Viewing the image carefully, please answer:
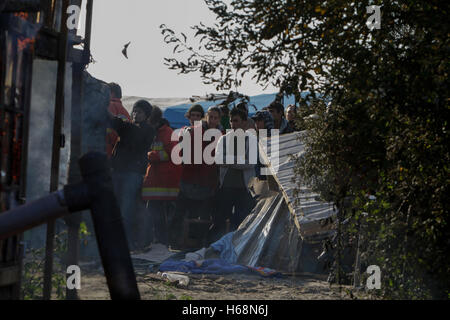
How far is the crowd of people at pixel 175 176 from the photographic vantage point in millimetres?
9375

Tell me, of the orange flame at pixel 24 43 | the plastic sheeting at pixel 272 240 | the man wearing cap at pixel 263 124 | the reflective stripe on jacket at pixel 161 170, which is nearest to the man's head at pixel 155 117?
the reflective stripe on jacket at pixel 161 170

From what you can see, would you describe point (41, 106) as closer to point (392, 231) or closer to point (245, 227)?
point (392, 231)

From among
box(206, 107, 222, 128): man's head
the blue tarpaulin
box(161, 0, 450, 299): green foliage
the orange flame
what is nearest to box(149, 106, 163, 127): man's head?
box(206, 107, 222, 128): man's head

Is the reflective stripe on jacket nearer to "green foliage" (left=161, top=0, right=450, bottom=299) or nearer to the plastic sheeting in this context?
the plastic sheeting

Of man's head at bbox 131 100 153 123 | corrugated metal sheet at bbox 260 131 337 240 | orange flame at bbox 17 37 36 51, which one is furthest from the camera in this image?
man's head at bbox 131 100 153 123

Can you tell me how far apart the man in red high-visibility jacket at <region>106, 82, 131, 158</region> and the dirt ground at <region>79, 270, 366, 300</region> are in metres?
2.23

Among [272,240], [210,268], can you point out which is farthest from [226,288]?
[272,240]

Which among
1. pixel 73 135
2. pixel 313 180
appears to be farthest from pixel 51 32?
pixel 313 180

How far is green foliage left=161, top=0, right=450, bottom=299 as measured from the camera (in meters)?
4.36

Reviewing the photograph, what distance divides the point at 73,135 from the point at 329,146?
201 cm

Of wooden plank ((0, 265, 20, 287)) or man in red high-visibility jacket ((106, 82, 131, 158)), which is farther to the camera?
man in red high-visibility jacket ((106, 82, 131, 158))

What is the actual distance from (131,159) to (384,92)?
18.4 feet

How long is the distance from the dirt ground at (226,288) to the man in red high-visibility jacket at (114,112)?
7.31 feet

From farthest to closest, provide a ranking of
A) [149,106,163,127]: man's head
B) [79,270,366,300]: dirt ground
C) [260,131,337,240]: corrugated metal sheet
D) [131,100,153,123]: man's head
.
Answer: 1. [149,106,163,127]: man's head
2. [131,100,153,123]: man's head
3. [260,131,337,240]: corrugated metal sheet
4. [79,270,366,300]: dirt ground
